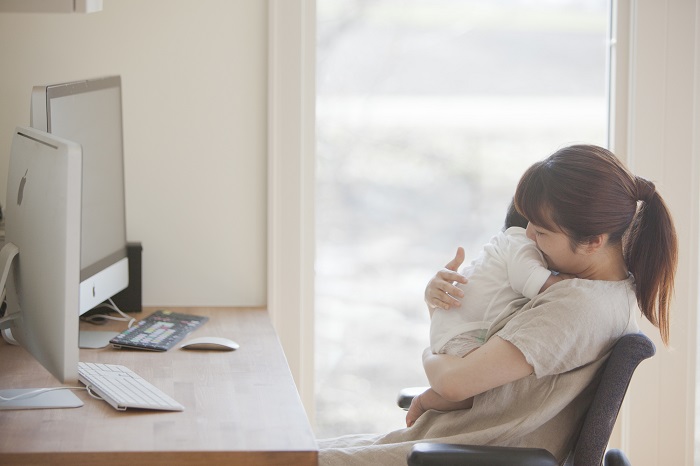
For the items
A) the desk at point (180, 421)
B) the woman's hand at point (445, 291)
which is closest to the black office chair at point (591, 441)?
the desk at point (180, 421)

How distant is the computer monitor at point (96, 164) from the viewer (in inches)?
76.4

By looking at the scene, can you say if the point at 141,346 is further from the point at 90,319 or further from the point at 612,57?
the point at 612,57

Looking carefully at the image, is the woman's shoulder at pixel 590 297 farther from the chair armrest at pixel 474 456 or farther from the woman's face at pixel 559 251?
the chair armrest at pixel 474 456

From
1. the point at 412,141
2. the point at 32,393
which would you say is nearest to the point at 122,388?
the point at 32,393

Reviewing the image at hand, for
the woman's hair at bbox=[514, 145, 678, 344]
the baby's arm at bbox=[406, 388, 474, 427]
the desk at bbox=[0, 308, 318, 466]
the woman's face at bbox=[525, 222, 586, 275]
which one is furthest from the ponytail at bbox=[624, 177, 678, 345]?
the desk at bbox=[0, 308, 318, 466]

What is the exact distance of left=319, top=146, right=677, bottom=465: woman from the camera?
5.48 ft

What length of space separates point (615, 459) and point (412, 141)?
51.2 inches

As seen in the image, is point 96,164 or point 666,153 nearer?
point 96,164

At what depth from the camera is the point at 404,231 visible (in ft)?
9.21

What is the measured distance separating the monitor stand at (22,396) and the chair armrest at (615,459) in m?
1.04

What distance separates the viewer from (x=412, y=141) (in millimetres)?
2791

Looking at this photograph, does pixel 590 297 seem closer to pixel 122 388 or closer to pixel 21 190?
pixel 122 388

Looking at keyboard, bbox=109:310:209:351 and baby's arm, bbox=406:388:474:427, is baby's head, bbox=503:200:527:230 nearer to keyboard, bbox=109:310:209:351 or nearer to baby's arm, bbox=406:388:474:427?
baby's arm, bbox=406:388:474:427

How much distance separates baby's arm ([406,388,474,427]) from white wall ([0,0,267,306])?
Result: 2.88 feet
